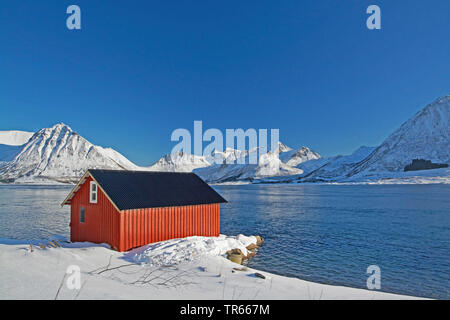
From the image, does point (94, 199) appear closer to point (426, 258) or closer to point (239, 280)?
point (239, 280)

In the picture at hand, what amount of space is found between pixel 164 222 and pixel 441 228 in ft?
102

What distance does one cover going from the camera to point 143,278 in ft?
39.6

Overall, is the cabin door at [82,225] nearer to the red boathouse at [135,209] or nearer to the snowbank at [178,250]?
the red boathouse at [135,209]

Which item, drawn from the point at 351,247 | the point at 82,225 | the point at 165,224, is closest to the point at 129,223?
the point at 165,224

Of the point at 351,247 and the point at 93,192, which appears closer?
the point at 93,192

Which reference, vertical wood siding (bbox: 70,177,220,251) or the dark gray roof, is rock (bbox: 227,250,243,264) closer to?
vertical wood siding (bbox: 70,177,220,251)

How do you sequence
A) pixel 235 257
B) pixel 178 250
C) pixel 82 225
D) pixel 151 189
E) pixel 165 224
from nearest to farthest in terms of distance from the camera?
pixel 178 250
pixel 235 257
pixel 165 224
pixel 82 225
pixel 151 189

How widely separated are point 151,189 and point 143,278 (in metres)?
9.62

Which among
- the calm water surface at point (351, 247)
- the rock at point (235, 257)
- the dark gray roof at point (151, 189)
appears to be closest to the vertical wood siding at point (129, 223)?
the dark gray roof at point (151, 189)

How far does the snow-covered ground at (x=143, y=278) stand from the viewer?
9.76 m

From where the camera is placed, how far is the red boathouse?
18.1 m

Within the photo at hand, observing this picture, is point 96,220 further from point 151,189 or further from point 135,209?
point 151,189

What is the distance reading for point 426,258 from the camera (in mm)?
20438

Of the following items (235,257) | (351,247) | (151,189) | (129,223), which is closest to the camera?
(129,223)
